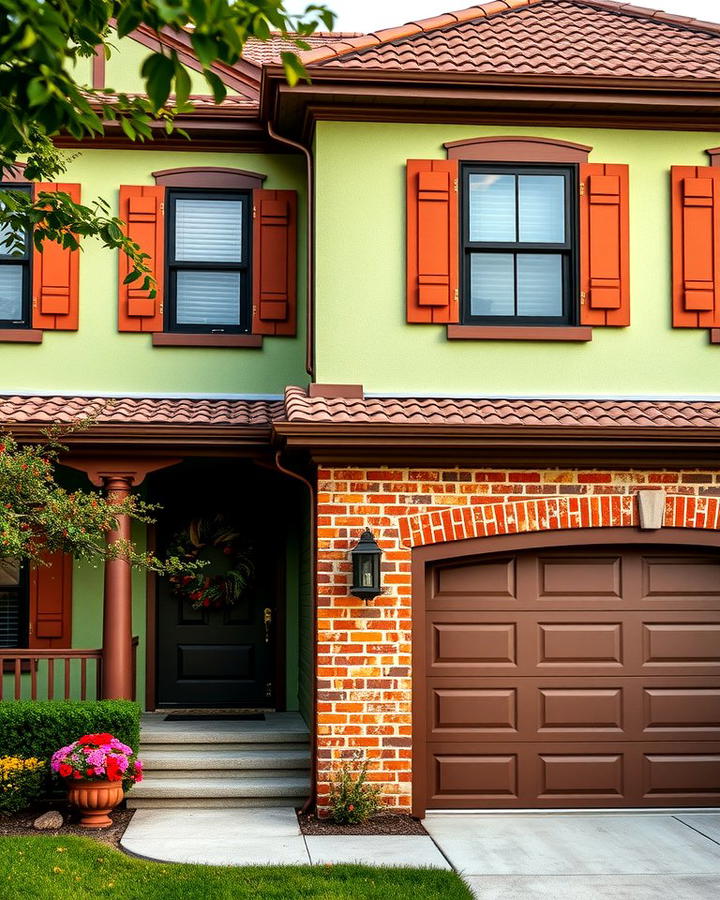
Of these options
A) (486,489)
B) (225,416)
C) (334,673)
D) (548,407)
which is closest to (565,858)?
(334,673)

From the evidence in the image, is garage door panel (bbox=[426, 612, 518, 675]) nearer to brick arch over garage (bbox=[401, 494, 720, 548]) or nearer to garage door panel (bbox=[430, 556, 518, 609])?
garage door panel (bbox=[430, 556, 518, 609])

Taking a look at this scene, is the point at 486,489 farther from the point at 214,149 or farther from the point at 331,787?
the point at 214,149

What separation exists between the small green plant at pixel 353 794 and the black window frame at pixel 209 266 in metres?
4.43

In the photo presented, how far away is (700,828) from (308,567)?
3.95m

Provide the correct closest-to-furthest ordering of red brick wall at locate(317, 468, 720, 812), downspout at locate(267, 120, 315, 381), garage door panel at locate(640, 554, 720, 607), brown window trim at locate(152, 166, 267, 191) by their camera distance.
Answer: red brick wall at locate(317, 468, 720, 812)
garage door panel at locate(640, 554, 720, 607)
downspout at locate(267, 120, 315, 381)
brown window trim at locate(152, 166, 267, 191)

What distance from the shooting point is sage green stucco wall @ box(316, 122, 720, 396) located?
32.8ft

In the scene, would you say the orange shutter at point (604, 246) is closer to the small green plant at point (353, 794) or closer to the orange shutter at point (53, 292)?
the small green plant at point (353, 794)

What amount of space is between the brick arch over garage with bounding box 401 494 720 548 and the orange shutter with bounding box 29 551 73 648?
3944 mm

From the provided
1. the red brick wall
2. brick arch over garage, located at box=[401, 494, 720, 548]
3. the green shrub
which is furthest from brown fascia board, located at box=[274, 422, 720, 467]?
the green shrub

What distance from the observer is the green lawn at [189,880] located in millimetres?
7105

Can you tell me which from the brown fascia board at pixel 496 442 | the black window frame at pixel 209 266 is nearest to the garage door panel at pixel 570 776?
the brown fascia board at pixel 496 442

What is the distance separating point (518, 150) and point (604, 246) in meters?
1.16

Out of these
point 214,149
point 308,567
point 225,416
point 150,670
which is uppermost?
point 214,149

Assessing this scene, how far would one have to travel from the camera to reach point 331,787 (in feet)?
29.9
